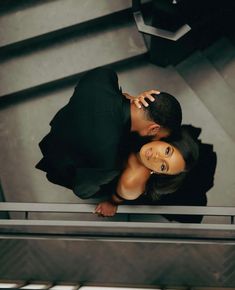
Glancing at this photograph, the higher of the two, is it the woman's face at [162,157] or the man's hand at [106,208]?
the woman's face at [162,157]

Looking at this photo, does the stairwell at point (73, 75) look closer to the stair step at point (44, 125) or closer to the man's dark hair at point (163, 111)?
the stair step at point (44, 125)

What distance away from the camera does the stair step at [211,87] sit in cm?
374

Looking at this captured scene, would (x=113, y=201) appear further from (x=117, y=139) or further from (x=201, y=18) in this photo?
(x=201, y=18)

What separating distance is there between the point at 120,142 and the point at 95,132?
146mm

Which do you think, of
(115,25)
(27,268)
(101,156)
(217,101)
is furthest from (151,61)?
(27,268)

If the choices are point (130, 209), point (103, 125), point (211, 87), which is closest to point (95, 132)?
point (103, 125)

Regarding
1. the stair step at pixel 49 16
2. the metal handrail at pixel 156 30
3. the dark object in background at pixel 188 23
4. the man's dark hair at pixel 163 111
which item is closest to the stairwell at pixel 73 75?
the stair step at pixel 49 16

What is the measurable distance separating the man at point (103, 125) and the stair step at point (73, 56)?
987 millimetres

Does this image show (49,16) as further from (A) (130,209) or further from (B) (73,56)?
(A) (130,209)

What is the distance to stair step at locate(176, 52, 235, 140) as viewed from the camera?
3.74 metres

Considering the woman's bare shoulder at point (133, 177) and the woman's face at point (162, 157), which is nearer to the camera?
the woman's face at point (162, 157)

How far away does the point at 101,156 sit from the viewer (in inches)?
95.0

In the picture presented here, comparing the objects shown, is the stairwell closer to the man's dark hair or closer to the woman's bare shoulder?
the woman's bare shoulder

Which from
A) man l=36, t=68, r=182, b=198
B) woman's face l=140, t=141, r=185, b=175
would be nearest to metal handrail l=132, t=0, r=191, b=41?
man l=36, t=68, r=182, b=198
